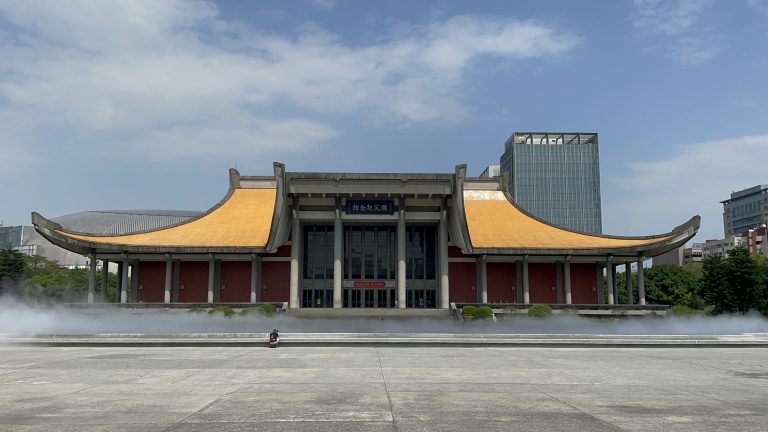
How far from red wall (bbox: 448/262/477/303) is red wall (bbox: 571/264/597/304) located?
796 centimetres

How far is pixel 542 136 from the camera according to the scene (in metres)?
155

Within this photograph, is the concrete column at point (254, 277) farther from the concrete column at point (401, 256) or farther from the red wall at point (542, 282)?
the red wall at point (542, 282)

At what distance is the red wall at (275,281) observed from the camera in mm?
44344

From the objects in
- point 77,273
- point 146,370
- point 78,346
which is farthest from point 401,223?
point 77,273

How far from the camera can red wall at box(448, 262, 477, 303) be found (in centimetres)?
4488

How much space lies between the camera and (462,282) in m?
45.0

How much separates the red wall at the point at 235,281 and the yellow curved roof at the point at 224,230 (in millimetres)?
2646

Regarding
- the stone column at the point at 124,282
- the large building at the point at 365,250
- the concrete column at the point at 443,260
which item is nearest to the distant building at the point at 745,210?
the large building at the point at 365,250

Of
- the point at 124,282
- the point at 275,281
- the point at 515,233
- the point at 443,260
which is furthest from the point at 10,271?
the point at 515,233

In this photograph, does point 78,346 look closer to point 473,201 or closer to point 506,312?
point 506,312

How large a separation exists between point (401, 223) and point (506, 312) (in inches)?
396

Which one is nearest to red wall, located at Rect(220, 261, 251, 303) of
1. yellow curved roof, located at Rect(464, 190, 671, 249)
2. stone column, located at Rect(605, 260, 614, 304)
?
yellow curved roof, located at Rect(464, 190, 671, 249)

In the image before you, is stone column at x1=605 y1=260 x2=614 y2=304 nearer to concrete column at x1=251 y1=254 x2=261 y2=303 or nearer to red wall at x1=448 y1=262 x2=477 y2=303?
red wall at x1=448 y1=262 x2=477 y2=303

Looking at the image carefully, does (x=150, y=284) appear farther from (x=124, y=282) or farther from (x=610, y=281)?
(x=610, y=281)
